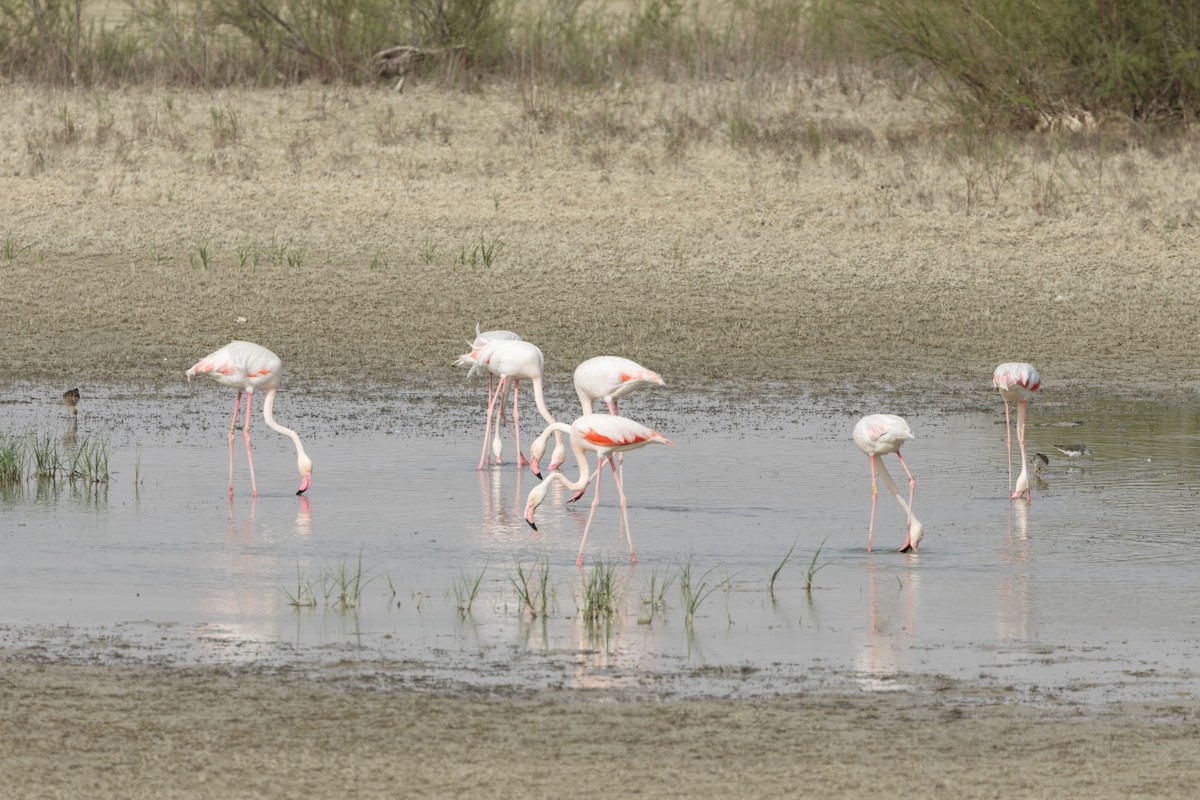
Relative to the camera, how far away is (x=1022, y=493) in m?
8.89

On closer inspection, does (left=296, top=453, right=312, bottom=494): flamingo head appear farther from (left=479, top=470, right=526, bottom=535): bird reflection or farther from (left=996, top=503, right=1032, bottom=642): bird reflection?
(left=996, top=503, right=1032, bottom=642): bird reflection

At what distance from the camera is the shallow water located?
19.6 feet

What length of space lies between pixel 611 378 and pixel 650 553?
1.74 metres

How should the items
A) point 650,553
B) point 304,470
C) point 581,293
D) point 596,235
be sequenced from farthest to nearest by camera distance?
point 596,235, point 581,293, point 304,470, point 650,553

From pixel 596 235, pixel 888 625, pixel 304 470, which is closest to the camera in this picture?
pixel 888 625

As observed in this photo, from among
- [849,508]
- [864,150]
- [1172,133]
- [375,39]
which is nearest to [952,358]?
[849,508]

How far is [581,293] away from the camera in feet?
47.9

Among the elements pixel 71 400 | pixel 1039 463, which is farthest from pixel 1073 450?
pixel 71 400

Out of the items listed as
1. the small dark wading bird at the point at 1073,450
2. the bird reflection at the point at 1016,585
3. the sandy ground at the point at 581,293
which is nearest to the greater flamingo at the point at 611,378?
the bird reflection at the point at 1016,585

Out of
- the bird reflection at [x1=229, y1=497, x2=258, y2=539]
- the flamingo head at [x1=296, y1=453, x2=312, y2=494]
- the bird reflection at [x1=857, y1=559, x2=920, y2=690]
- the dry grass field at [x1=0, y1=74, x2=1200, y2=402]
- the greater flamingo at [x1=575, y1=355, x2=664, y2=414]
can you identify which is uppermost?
the dry grass field at [x1=0, y1=74, x2=1200, y2=402]

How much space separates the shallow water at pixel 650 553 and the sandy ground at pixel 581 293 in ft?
1.28

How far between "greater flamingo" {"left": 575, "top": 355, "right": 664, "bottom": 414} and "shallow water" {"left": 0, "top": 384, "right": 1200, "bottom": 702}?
44cm

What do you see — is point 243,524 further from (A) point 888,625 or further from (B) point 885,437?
→ (A) point 888,625

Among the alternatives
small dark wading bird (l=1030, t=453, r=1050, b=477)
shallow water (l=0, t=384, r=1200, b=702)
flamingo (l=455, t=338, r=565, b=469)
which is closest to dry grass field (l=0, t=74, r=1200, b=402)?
shallow water (l=0, t=384, r=1200, b=702)
